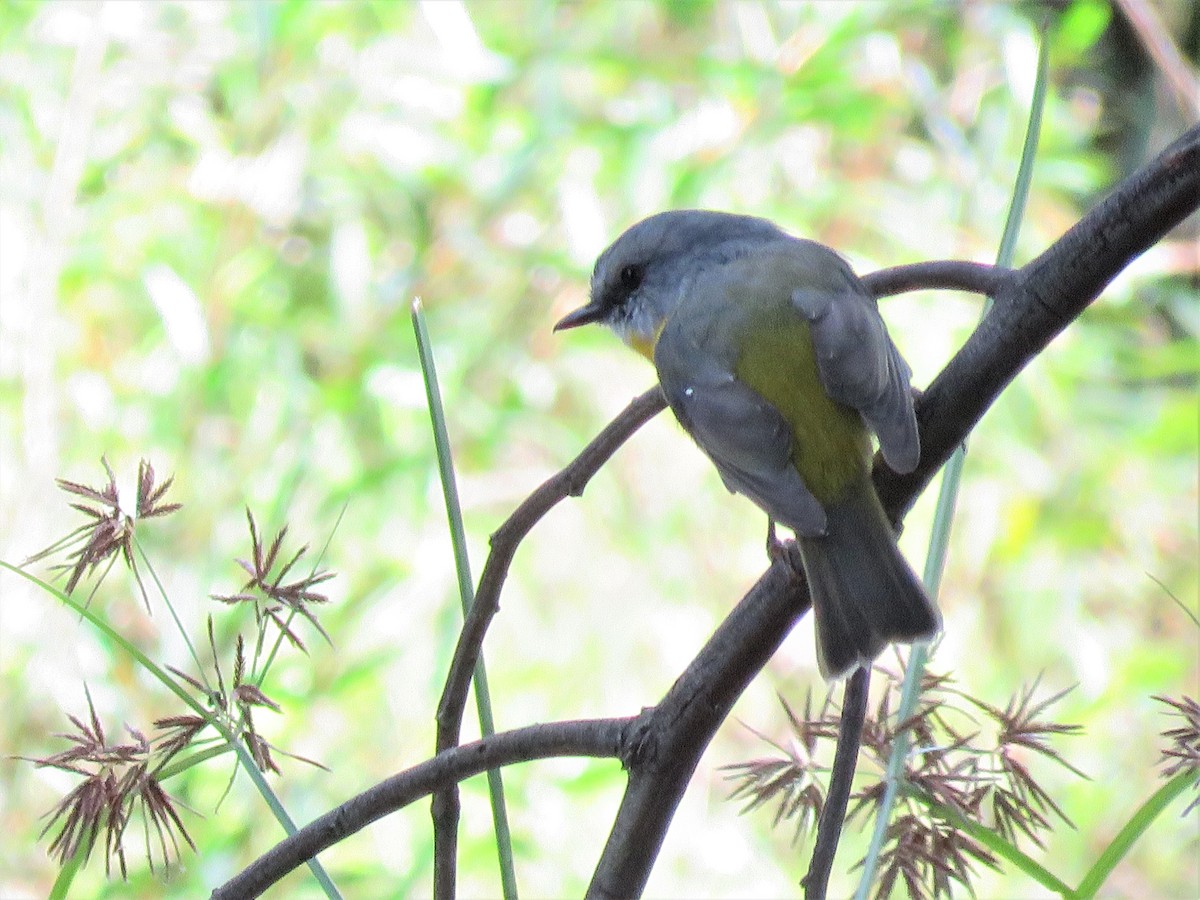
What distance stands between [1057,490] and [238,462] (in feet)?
5.83

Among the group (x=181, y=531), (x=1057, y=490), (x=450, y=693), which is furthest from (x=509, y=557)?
(x=1057, y=490)

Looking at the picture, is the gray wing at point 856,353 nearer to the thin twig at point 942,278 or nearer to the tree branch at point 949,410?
the thin twig at point 942,278

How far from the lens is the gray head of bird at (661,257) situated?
1.84 meters

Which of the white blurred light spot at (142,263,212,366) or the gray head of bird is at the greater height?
the white blurred light spot at (142,263,212,366)

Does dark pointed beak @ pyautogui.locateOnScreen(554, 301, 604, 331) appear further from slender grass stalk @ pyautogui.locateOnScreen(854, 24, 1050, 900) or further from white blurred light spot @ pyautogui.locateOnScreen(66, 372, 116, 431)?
white blurred light spot @ pyautogui.locateOnScreen(66, 372, 116, 431)

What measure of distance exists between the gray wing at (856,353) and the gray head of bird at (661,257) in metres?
0.25

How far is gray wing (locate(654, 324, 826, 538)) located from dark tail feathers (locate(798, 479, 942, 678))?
4cm

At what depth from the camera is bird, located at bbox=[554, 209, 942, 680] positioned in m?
1.26

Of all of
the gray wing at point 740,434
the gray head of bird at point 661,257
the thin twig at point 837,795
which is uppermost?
the gray head of bird at point 661,257

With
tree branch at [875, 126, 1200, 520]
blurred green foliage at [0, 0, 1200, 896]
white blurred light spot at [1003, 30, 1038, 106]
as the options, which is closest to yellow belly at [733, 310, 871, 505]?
tree branch at [875, 126, 1200, 520]

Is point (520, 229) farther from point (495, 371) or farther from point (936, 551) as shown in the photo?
point (936, 551)

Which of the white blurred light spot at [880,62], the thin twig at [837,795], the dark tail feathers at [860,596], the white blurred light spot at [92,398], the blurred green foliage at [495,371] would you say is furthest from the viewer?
the white blurred light spot at [880,62]

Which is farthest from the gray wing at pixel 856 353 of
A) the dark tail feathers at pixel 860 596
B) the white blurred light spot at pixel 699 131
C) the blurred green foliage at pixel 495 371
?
the white blurred light spot at pixel 699 131

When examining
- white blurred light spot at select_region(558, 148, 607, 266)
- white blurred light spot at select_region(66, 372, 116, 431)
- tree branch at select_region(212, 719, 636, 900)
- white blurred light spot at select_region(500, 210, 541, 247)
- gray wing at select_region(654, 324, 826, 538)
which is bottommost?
tree branch at select_region(212, 719, 636, 900)
